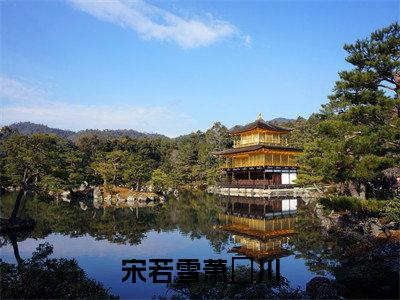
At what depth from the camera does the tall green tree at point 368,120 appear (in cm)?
1355

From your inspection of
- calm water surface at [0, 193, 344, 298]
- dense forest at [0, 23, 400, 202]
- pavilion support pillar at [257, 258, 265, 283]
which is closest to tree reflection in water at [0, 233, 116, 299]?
calm water surface at [0, 193, 344, 298]

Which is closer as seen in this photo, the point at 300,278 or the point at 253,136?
the point at 300,278

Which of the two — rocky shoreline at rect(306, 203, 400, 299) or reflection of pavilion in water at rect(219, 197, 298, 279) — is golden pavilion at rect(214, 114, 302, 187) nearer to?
reflection of pavilion in water at rect(219, 197, 298, 279)

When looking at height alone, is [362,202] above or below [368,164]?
below

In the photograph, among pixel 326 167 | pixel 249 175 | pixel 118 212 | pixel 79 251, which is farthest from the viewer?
pixel 249 175

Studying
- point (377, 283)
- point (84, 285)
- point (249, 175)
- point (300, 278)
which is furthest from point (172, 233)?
point (249, 175)

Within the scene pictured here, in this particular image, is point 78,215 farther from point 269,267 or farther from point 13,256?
point 269,267

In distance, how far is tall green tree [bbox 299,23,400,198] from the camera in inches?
533

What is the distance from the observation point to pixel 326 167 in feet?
46.5

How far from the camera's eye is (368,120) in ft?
48.6

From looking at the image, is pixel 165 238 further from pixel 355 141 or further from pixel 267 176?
pixel 267 176

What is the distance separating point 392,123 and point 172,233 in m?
13.4

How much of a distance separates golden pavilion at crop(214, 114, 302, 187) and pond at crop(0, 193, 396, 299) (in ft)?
38.1

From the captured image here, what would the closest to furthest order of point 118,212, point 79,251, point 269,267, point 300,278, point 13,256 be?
point 300,278, point 269,267, point 13,256, point 79,251, point 118,212
